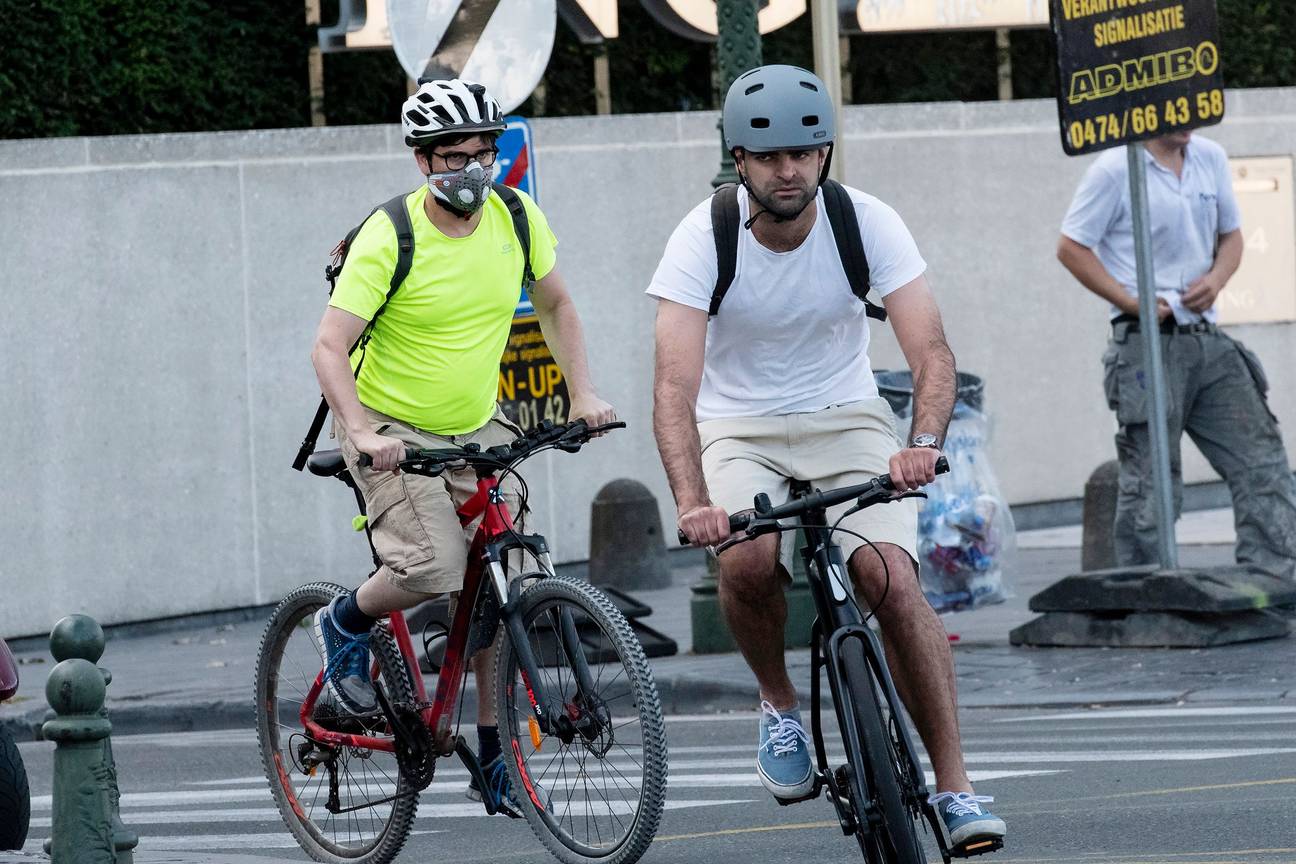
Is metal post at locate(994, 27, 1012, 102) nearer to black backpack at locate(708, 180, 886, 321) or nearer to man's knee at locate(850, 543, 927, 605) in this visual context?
black backpack at locate(708, 180, 886, 321)

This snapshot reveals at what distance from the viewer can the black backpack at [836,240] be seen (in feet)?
18.0

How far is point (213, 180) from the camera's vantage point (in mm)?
13953

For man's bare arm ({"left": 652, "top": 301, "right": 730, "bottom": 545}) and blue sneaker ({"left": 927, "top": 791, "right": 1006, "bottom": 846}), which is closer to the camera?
blue sneaker ({"left": 927, "top": 791, "right": 1006, "bottom": 846})

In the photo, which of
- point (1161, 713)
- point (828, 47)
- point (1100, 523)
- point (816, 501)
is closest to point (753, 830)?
point (816, 501)

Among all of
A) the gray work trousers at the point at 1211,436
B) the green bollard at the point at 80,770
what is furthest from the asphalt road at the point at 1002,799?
the gray work trousers at the point at 1211,436

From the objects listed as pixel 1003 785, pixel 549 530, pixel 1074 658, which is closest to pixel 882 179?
pixel 549 530

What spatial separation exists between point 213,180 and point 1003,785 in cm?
804

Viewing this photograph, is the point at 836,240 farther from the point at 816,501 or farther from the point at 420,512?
the point at 420,512

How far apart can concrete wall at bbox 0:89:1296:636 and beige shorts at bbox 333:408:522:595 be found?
24.5ft

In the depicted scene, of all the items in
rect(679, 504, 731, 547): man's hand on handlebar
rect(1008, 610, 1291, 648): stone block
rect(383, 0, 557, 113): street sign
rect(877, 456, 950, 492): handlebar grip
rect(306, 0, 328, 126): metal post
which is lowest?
rect(1008, 610, 1291, 648): stone block

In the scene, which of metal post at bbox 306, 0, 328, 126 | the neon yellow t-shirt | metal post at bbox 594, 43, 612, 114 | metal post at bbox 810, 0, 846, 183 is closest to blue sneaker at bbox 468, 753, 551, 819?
the neon yellow t-shirt

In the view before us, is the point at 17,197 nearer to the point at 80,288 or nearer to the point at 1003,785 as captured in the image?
the point at 80,288

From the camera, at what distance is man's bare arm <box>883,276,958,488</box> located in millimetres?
5273

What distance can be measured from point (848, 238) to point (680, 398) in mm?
529
